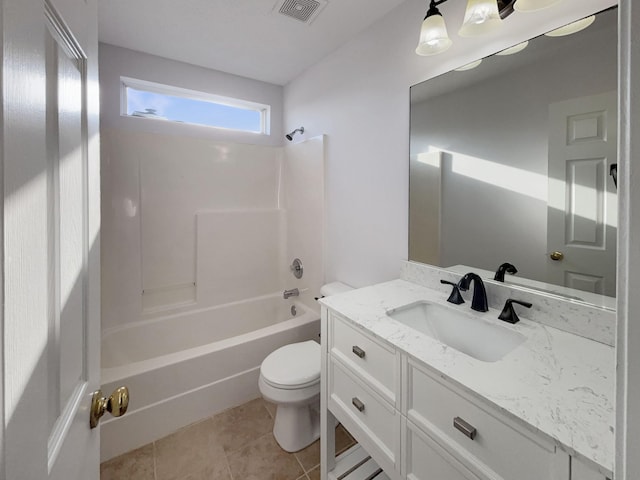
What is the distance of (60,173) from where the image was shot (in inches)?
19.3

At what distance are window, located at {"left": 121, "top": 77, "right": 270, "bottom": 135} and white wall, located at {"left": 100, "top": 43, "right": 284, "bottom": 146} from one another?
0.05 metres

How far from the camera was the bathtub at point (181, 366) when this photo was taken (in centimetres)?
166

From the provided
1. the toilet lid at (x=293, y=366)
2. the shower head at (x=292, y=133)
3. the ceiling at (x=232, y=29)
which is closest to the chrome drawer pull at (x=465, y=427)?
the toilet lid at (x=293, y=366)

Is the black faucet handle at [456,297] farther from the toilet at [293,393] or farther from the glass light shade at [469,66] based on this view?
the glass light shade at [469,66]

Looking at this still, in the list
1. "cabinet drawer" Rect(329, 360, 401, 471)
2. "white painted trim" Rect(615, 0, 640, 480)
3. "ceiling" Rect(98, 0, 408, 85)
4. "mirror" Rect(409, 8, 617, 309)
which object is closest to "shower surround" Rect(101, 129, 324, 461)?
"ceiling" Rect(98, 0, 408, 85)

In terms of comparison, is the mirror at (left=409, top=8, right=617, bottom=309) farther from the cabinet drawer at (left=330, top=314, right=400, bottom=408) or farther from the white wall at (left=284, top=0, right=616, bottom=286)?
the cabinet drawer at (left=330, top=314, right=400, bottom=408)

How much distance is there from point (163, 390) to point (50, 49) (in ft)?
6.07

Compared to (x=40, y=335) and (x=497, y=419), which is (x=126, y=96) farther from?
(x=497, y=419)

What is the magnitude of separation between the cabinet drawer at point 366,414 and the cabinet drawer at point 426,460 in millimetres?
42

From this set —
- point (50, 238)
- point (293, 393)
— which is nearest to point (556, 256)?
point (293, 393)

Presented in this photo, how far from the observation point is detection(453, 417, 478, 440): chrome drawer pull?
758 millimetres

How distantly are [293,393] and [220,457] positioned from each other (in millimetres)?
555

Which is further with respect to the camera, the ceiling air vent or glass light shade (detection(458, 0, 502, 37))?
the ceiling air vent

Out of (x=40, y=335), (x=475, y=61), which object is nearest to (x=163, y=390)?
(x=40, y=335)
